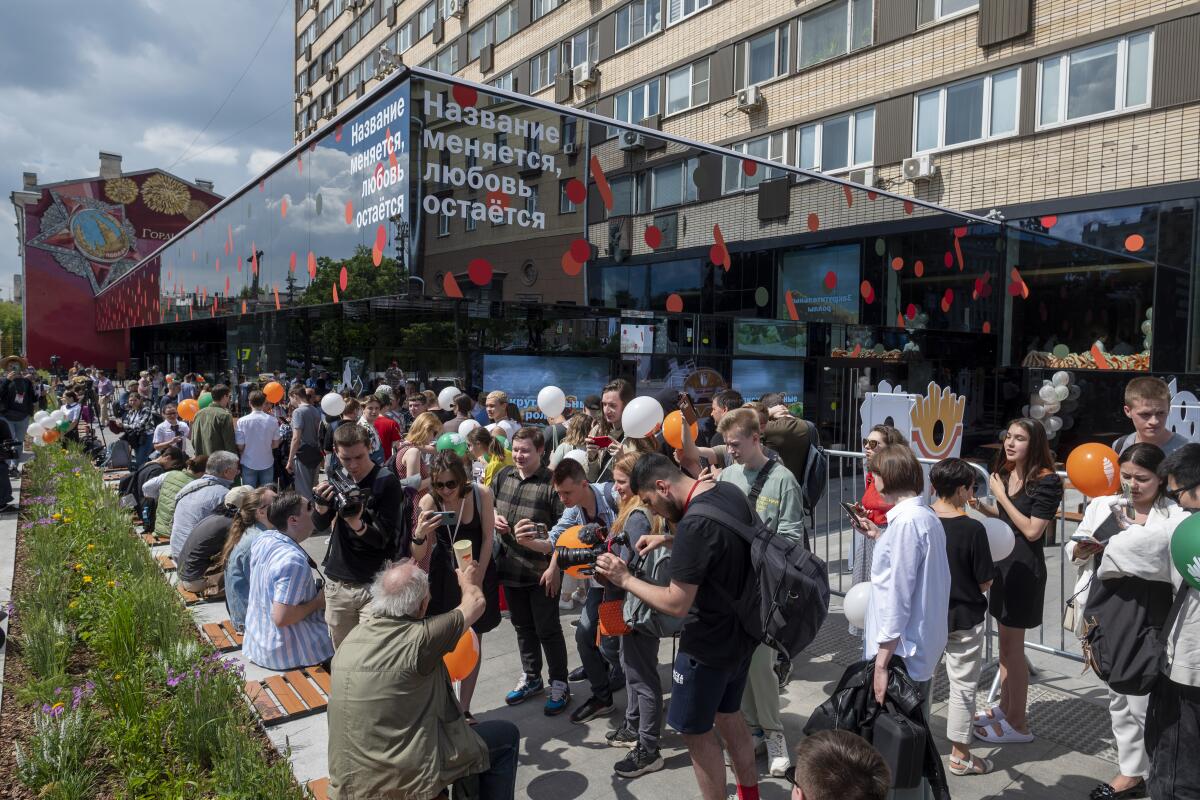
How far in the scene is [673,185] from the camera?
1043cm

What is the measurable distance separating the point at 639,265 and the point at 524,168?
7.38 feet

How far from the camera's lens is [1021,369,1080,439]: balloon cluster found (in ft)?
44.4

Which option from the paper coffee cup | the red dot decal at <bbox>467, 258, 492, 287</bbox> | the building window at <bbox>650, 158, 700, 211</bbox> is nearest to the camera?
the paper coffee cup

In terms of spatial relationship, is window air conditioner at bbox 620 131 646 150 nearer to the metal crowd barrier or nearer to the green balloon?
the metal crowd barrier

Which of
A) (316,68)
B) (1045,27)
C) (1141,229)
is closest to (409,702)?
(1141,229)

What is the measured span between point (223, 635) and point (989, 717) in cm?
534

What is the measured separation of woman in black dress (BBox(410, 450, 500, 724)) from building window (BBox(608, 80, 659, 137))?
69.0 feet

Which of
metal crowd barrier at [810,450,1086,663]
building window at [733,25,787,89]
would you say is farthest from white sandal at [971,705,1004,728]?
building window at [733,25,787,89]

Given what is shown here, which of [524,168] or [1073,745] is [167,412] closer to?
[524,168]

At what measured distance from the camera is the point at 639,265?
10.4 metres

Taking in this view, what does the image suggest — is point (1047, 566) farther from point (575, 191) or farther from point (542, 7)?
point (542, 7)

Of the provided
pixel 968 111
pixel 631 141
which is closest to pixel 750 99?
pixel 968 111

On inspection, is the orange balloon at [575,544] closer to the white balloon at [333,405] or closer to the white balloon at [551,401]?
the white balloon at [551,401]

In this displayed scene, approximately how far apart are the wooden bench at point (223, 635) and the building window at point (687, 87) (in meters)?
20.1
